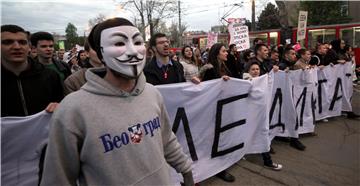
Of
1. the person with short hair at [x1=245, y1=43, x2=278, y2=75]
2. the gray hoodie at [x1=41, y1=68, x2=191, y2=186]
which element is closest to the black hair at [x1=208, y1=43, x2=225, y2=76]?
the person with short hair at [x1=245, y1=43, x2=278, y2=75]

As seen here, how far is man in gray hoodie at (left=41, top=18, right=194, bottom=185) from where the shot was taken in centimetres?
152

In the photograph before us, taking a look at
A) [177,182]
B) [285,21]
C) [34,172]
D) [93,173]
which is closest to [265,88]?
[177,182]

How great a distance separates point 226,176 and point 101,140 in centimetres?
297

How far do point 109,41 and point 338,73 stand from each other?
674 cm

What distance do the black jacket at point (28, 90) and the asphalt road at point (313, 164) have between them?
7.38ft

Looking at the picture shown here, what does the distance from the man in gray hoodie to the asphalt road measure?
2.62 metres

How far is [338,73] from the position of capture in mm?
7266

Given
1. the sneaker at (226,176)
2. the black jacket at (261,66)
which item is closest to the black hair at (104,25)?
the sneaker at (226,176)

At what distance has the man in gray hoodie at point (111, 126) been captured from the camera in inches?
59.9

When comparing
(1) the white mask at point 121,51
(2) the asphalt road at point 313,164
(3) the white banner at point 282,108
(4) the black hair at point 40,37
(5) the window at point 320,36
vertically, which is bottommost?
(2) the asphalt road at point 313,164

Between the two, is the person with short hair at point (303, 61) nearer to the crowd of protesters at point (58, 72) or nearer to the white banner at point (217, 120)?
the crowd of protesters at point (58, 72)

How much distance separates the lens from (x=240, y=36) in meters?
9.02

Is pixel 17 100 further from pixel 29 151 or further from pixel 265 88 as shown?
pixel 265 88

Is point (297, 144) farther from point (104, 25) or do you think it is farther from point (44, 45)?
point (104, 25)
